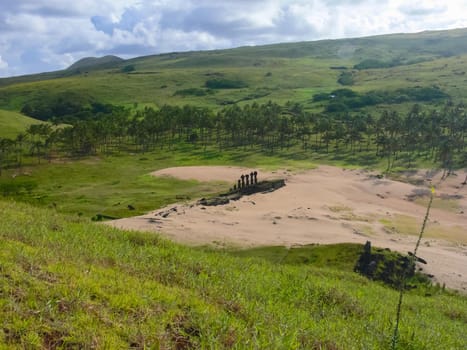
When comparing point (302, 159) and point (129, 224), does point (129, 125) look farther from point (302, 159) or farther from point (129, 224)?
point (129, 224)

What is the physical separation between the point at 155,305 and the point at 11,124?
17344cm

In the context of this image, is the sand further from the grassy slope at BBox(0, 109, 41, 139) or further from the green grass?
the grassy slope at BBox(0, 109, 41, 139)

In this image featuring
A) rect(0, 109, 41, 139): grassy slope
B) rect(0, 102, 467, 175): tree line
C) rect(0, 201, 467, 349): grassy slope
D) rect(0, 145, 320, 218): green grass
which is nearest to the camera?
rect(0, 201, 467, 349): grassy slope

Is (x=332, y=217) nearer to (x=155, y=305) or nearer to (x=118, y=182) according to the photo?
(x=118, y=182)

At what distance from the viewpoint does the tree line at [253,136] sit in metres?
139

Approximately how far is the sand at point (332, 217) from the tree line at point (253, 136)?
84.2 feet

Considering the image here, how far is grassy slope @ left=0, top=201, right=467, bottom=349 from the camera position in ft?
34.1

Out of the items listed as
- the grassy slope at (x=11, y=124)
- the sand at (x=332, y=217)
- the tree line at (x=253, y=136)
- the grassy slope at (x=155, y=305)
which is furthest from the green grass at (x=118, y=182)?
the grassy slope at (x=155, y=305)

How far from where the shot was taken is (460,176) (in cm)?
11962

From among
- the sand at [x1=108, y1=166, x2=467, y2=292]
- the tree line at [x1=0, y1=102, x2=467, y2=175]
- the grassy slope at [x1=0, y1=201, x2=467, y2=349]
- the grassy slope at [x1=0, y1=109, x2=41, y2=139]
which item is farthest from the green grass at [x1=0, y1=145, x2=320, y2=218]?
the grassy slope at [x1=0, y1=201, x2=467, y2=349]

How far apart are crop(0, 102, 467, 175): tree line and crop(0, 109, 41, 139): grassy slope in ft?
27.2

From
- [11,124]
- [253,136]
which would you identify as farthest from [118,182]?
[11,124]

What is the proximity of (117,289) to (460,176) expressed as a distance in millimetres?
125213

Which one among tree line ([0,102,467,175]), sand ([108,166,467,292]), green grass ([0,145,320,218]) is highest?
tree line ([0,102,467,175])
